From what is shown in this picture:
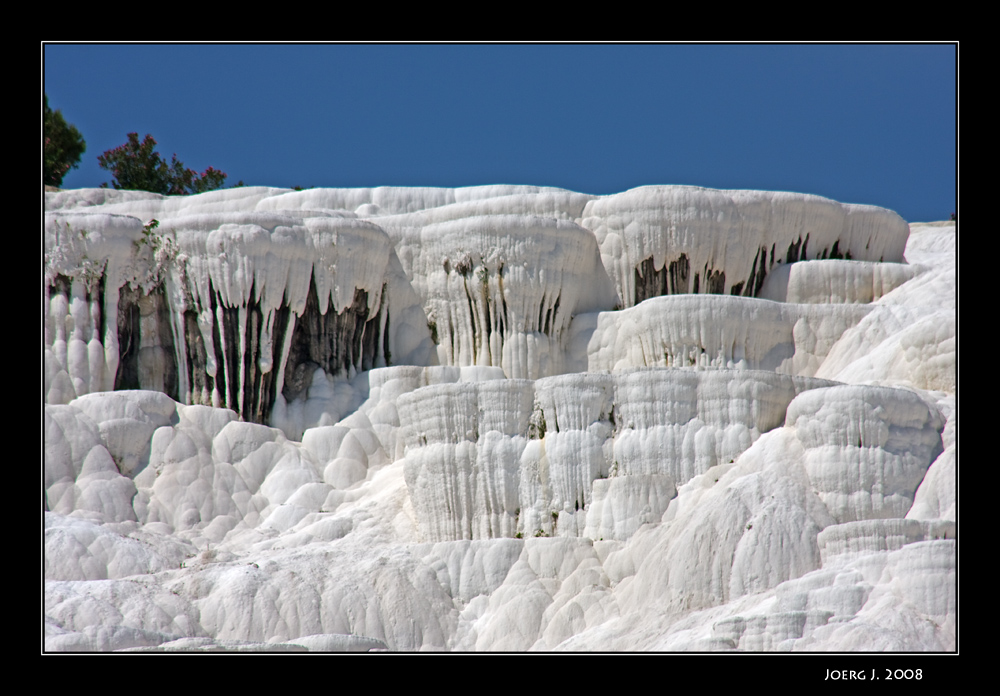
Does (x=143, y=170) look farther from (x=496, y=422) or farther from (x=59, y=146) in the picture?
(x=496, y=422)

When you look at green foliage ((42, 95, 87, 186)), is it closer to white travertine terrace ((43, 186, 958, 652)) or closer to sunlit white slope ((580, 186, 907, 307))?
white travertine terrace ((43, 186, 958, 652))

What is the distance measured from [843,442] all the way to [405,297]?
12695 millimetres

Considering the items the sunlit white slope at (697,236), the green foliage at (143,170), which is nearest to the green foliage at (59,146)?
the green foliage at (143,170)

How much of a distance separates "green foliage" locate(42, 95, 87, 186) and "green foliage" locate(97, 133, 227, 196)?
108 centimetres

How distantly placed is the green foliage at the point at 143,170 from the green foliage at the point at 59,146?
3.54 feet

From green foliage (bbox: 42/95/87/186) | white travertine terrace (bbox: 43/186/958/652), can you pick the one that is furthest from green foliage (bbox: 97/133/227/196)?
white travertine terrace (bbox: 43/186/958/652)

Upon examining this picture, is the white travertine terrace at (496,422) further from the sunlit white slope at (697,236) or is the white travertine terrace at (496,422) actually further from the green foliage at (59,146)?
the green foliage at (59,146)

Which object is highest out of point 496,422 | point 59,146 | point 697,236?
point 59,146

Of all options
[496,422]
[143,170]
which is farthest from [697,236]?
[143,170]

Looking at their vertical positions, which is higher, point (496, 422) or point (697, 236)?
point (697, 236)

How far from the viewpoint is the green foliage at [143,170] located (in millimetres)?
51125

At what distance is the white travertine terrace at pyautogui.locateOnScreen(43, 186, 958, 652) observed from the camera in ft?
81.7

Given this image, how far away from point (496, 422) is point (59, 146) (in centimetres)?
2671

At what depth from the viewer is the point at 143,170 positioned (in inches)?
2020
